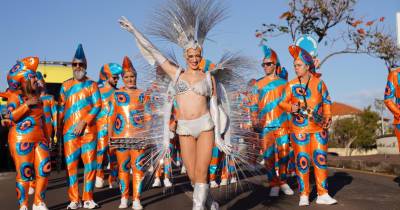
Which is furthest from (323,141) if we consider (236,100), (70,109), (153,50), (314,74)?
(70,109)

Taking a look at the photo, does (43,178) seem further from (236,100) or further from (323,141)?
(323,141)

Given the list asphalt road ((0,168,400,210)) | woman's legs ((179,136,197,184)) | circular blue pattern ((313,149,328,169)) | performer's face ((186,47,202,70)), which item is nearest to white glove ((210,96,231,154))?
woman's legs ((179,136,197,184))

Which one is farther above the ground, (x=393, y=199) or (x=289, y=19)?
(x=289, y=19)

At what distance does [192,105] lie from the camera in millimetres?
5383

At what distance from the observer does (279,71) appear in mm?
9336

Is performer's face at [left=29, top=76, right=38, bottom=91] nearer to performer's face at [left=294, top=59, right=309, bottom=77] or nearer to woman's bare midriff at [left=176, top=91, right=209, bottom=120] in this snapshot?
woman's bare midriff at [left=176, top=91, right=209, bottom=120]

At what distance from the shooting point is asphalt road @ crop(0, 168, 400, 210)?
24.1ft

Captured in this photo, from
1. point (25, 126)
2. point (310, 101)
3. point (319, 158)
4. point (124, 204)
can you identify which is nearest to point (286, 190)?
point (319, 158)

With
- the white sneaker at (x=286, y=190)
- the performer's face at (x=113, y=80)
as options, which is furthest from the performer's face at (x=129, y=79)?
the white sneaker at (x=286, y=190)

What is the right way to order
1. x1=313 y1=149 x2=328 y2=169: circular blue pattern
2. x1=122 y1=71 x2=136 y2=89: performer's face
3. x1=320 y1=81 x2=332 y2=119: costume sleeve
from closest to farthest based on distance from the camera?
x1=313 y1=149 x2=328 y2=169: circular blue pattern, x1=320 y1=81 x2=332 y2=119: costume sleeve, x1=122 y1=71 x2=136 y2=89: performer's face

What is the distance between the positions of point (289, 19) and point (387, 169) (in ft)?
25.7

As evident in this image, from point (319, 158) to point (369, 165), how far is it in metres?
6.73

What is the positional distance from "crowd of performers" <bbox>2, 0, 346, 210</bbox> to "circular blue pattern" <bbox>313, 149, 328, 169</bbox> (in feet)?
0.04

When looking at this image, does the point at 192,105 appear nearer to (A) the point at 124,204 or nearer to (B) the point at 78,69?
(A) the point at 124,204
